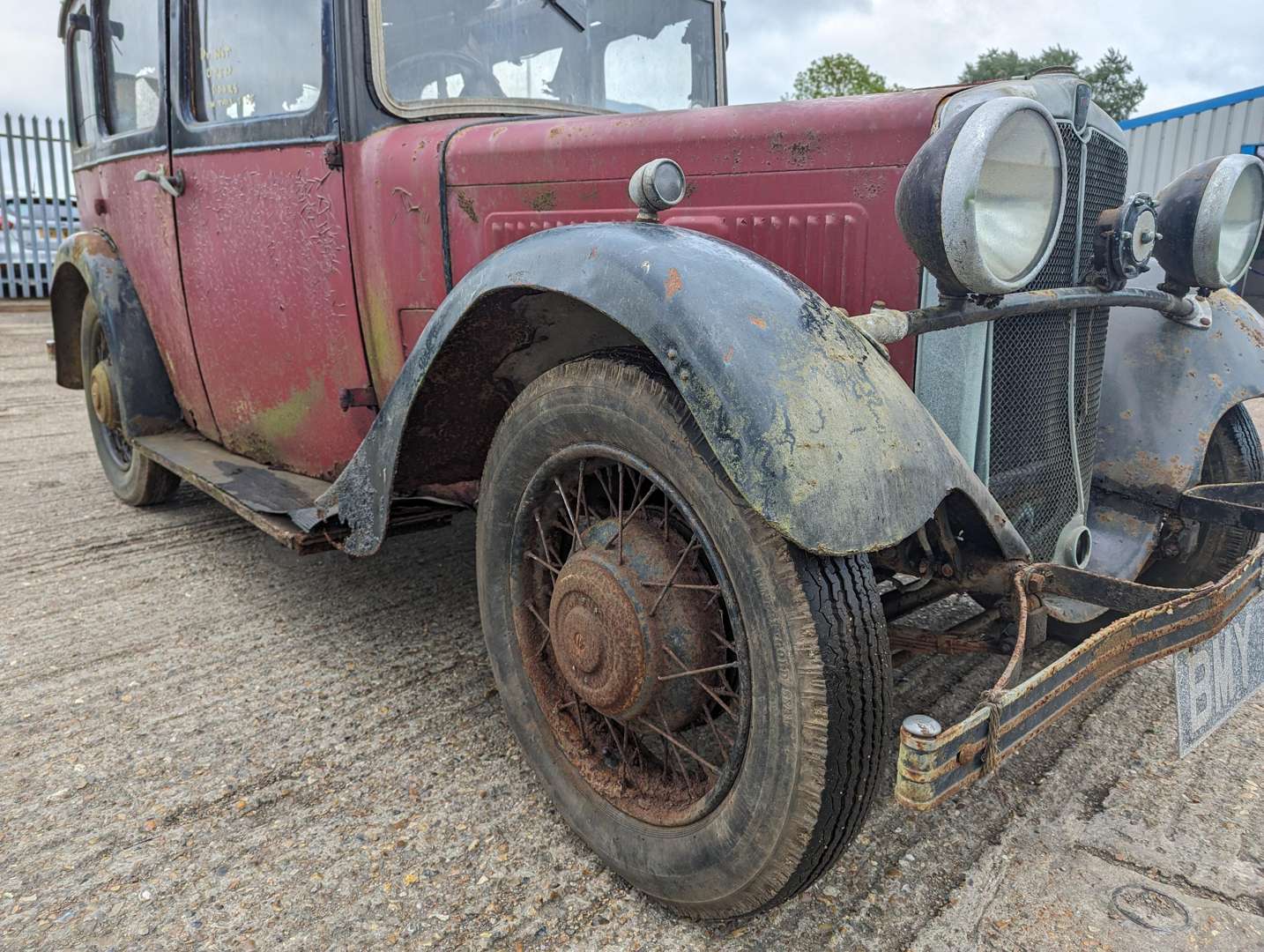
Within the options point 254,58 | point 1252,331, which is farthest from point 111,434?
point 1252,331

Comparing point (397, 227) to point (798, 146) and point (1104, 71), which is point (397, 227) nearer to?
point (798, 146)

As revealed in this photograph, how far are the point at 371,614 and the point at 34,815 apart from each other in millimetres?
1067

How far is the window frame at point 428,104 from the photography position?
2256 millimetres

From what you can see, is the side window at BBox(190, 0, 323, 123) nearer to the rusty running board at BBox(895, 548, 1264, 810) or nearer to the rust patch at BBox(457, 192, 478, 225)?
the rust patch at BBox(457, 192, 478, 225)

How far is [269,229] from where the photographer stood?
2645 mm

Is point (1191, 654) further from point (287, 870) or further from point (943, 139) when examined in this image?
point (287, 870)

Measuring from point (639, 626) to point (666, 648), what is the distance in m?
0.06

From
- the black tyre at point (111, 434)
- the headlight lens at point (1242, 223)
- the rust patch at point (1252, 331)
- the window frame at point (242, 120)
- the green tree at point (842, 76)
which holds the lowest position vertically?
the black tyre at point (111, 434)

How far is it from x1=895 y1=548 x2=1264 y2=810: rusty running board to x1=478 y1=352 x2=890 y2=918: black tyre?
0.42 feet


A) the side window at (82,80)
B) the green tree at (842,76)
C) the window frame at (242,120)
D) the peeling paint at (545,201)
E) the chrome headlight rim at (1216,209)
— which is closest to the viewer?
the chrome headlight rim at (1216,209)

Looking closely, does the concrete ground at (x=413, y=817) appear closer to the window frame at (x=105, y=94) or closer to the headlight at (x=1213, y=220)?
the headlight at (x=1213, y=220)

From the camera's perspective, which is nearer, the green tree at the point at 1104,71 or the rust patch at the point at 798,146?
the rust patch at the point at 798,146

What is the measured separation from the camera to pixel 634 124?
6.48ft

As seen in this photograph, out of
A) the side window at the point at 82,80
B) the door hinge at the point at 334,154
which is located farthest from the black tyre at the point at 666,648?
the side window at the point at 82,80
